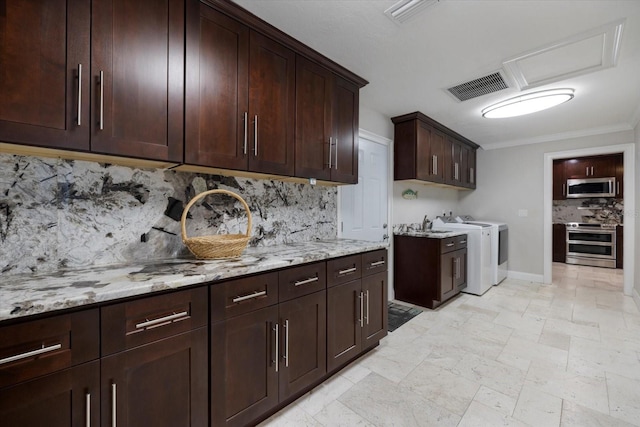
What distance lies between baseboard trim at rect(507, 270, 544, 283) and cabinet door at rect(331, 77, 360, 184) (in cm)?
407

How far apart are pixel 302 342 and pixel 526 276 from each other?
4684mm

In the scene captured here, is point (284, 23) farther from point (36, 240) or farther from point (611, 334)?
point (611, 334)

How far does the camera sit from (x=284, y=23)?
180cm

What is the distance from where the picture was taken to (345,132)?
7.86ft

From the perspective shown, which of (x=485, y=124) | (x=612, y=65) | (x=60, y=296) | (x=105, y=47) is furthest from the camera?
(x=485, y=124)

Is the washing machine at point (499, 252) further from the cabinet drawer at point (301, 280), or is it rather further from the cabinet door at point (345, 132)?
the cabinet drawer at point (301, 280)

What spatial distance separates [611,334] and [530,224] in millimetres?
2314

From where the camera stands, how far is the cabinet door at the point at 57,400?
85 cm

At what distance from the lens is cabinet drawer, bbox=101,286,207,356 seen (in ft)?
3.32

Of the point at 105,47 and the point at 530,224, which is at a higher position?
the point at 105,47

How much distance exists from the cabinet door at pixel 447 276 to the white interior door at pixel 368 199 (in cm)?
75

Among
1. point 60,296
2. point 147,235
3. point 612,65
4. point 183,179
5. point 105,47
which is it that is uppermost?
point 612,65

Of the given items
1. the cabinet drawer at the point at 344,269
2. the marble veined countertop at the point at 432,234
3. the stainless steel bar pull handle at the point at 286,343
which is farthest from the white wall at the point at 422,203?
the stainless steel bar pull handle at the point at 286,343

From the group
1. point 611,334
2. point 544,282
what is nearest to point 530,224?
point 544,282
